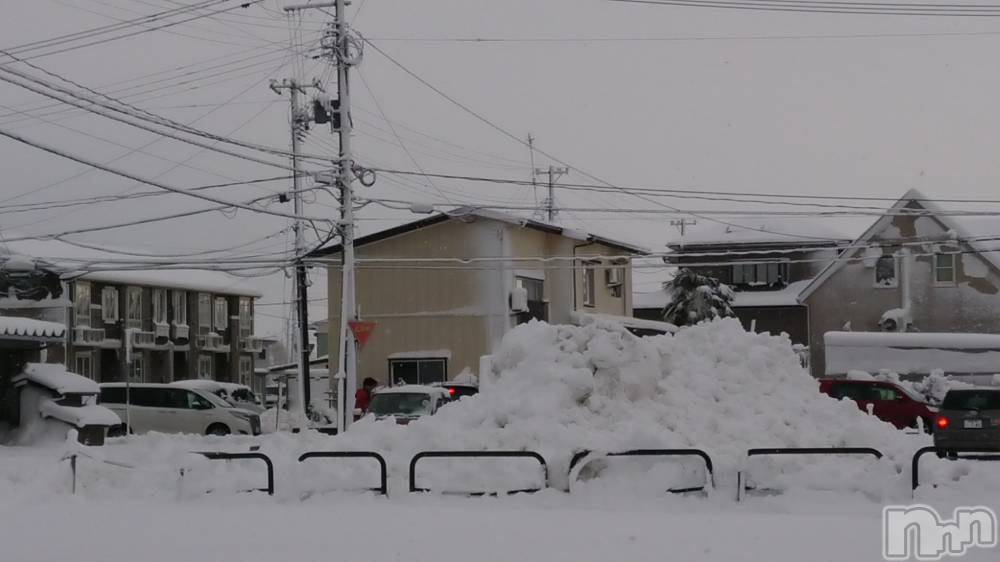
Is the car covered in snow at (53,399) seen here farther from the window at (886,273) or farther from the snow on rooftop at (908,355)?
the window at (886,273)

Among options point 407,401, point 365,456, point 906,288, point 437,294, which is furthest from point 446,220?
point 365,456

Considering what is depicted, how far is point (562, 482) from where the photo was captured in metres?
14.4

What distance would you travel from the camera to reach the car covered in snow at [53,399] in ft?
86.0

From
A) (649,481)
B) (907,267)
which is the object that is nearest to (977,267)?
(907,267)

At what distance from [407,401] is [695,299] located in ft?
102

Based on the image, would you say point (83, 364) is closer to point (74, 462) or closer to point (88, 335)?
point (88, 335)

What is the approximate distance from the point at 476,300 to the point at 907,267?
22148 millimetres

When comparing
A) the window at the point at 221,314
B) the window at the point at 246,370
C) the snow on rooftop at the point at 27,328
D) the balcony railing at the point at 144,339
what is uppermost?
the window at the point at 221,314

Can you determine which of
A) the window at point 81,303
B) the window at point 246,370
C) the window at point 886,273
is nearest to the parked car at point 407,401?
the window at point 886,273

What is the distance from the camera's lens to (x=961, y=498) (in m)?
13.5

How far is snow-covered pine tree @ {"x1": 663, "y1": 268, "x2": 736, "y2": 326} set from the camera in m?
55.6

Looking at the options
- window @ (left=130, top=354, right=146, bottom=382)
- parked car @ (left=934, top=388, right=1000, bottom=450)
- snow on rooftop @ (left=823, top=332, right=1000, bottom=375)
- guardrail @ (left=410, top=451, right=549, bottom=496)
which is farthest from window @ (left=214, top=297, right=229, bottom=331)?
guardrail @ (left=410, top=451, right=549, bottom=496)

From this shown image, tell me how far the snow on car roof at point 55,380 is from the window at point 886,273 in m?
38.6

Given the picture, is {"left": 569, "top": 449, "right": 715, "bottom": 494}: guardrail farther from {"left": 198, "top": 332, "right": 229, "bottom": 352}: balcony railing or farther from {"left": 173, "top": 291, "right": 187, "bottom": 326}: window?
{"left": 198, "top": 332, "right": 229, "bottom": 352}: balcony railing
